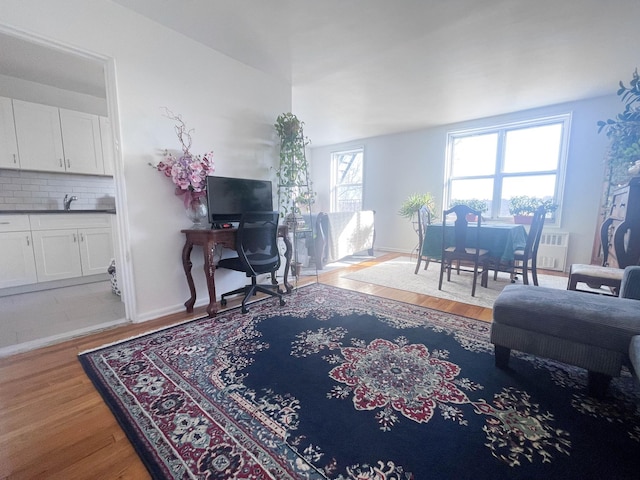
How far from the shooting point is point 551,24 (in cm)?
219

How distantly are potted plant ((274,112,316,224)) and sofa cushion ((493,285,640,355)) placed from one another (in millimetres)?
2332

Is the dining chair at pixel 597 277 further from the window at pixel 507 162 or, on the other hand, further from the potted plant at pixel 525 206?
the window at pixel 507 162

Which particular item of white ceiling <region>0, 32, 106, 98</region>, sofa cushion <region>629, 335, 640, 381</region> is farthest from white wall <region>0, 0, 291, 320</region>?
sofa cushion <region>629, 335, 640, 381</region>

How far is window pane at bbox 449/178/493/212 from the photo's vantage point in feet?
15.5

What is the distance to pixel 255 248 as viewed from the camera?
2.49 metres

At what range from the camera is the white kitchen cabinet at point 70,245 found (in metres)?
3.16

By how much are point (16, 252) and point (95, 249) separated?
694 millimetres

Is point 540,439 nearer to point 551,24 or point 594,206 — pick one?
point 551,24

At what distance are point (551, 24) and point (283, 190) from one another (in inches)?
112

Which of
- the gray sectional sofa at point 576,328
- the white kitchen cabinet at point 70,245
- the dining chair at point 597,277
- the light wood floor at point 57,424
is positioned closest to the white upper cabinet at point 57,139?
the white kitchen cabinet at point 70,245

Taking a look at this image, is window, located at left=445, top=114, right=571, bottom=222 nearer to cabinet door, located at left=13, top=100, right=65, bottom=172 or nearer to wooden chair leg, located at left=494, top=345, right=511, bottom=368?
wooden chair leg, located at left=494, top=345, right=511, bottom=368

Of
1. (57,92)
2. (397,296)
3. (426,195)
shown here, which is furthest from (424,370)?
(57,92)

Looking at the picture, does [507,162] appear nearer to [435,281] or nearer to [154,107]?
[435,281]

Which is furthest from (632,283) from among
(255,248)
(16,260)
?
(16,260)
